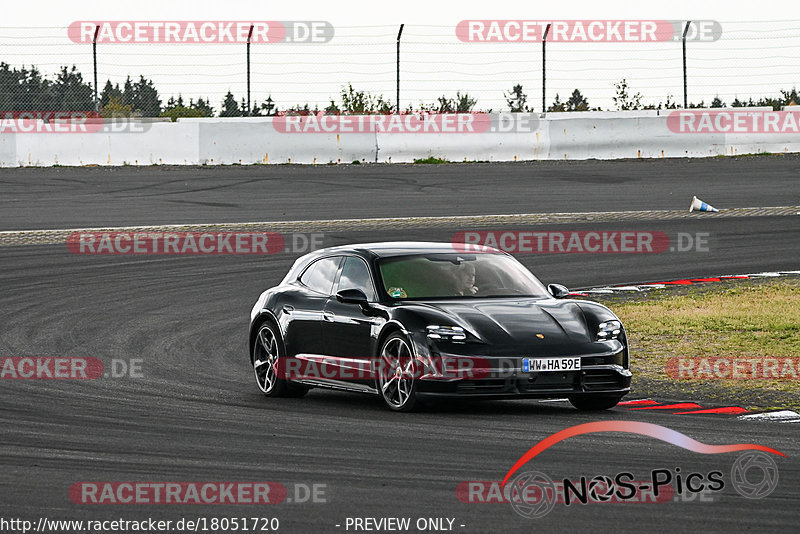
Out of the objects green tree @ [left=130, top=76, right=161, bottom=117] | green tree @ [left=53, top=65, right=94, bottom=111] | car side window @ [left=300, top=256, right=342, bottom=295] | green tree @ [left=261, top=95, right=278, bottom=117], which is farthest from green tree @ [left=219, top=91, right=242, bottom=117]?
car side window @ [left=300, top=256, right=342, bottom=295]

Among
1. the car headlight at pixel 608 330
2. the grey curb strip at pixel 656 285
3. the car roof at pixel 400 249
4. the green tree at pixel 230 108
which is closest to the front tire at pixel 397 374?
the car roof at pixel 400 249

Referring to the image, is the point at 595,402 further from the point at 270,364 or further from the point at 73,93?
the point at 73,93

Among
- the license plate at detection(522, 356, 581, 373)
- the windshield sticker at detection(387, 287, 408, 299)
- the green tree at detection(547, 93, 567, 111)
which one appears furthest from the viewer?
the green tree at detection(547, 93, 567, 111)

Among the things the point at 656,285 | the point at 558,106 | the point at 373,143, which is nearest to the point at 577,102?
the point at 558,106

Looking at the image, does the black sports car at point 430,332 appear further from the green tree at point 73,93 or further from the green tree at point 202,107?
the green tree at point 73,93

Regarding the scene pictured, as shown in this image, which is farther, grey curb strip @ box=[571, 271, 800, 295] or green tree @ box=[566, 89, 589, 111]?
green tree @ box=[566, 89, 589, 111]

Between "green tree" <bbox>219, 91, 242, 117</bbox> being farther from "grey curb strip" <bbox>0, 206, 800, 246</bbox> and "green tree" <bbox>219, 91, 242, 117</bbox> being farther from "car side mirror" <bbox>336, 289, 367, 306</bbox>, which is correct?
"car side mirror" <bbox>336, 289, 367, 306</bbox>

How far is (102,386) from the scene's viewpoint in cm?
1166

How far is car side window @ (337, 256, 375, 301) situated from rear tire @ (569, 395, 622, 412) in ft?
6.00

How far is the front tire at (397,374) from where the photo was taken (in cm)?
1011

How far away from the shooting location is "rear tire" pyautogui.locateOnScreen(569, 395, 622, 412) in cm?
1033

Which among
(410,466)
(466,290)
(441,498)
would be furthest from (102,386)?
(441,498)

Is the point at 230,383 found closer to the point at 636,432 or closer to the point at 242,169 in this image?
the point at 636,432

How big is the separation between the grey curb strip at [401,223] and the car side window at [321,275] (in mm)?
11085
